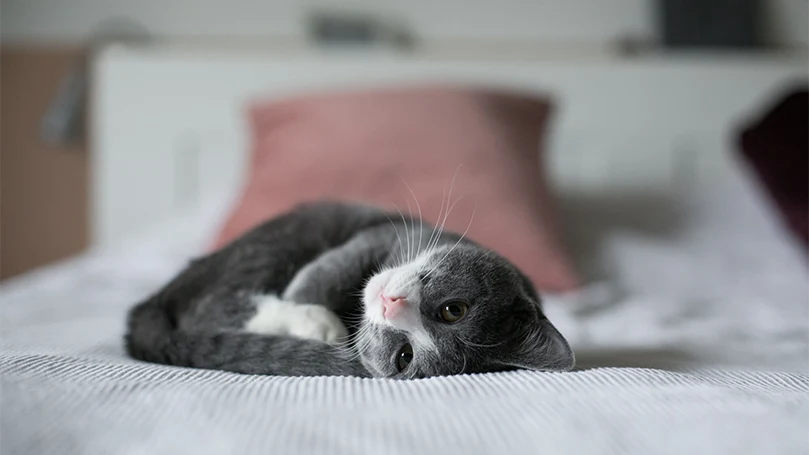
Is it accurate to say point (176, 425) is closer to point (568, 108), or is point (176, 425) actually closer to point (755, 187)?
point (755, 187)

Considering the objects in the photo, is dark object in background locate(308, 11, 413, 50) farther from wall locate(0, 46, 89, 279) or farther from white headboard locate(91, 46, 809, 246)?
wall locate(0, 46, 89, 279)

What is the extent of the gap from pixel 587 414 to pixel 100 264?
1.37m

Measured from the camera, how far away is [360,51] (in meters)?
2.43

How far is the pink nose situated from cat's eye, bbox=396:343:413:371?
5 centimetres

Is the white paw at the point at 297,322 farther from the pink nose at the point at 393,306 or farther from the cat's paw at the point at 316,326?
the pink nose at the point at 393,306

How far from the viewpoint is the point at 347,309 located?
38.9 inches

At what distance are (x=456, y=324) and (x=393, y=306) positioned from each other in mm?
76

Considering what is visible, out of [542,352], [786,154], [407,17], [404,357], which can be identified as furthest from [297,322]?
[407,17]

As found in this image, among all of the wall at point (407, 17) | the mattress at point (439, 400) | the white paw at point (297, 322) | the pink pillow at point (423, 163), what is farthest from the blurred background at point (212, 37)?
the white paw at point (297, 322)

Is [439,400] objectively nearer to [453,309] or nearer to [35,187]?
[453,309]

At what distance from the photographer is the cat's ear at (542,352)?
722mm

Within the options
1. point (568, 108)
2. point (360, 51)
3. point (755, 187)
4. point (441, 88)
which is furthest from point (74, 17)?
point (755, 187)

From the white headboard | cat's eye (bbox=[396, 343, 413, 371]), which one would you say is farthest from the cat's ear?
the white headboard

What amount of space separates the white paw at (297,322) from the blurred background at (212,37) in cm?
178
